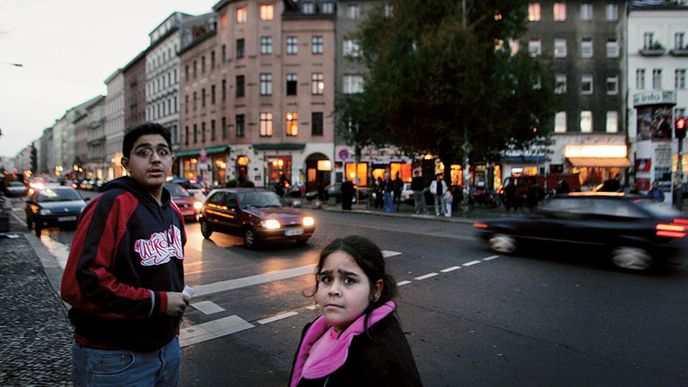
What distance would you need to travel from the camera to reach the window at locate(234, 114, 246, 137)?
44.5 metres

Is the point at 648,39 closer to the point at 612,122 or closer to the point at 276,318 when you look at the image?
the point at 612,122

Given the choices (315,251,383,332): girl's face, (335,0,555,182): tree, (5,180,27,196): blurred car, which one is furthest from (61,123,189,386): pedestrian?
(5,180,27,196): blurred car

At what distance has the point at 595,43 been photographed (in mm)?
41875

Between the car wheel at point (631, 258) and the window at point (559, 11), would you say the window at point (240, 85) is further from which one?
the car wheel at point (631, 258)

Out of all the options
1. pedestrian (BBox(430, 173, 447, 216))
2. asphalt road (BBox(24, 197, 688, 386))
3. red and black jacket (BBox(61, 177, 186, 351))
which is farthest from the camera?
pedestrian (BBox(430, 173, 447, 216))

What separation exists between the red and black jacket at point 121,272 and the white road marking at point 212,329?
119 inches

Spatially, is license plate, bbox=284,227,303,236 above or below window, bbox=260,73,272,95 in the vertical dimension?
below

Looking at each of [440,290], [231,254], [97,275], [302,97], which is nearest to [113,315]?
[97,275]

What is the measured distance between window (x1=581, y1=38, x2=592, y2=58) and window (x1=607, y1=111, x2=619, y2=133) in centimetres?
560

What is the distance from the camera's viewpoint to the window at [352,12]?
141 ft

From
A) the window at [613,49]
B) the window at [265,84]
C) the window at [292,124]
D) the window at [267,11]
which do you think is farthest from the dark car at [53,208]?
the window at [613,49]

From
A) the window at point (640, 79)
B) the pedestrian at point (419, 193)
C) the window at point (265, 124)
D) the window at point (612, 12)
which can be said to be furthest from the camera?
the window at point (265, 124)

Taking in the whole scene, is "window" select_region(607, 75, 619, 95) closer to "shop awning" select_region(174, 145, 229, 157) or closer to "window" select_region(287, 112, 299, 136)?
"window" select_region(287, 112, 299, 136)

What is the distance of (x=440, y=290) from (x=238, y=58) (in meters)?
40.9
